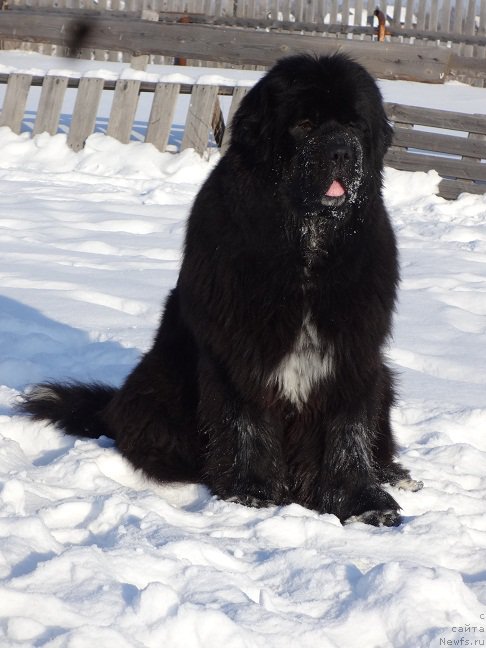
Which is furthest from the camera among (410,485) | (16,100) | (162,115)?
(16,100)

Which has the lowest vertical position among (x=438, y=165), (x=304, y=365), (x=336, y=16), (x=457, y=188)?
(x=304, y=365)

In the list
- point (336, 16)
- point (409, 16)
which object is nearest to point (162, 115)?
point (336, 16)

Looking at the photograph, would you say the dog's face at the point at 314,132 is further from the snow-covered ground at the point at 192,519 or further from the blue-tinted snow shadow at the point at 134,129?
the blue-tinted snow shadow at the point at 134,129

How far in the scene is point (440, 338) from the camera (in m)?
4.84

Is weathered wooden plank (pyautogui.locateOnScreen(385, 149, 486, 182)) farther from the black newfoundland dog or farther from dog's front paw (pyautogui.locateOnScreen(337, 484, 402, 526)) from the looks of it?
dog's front paw (pyautogui.locateOnScreen(337, 484, 402, 526))

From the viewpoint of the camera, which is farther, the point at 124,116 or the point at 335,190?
the point at 124,116

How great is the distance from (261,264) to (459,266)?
11.1 feet

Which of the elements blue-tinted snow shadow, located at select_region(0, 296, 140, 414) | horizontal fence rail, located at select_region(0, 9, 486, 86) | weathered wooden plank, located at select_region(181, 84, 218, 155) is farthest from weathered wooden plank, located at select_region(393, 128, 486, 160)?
blue-tinted snow shadow, located at select_region(0, 296, 140, 414)

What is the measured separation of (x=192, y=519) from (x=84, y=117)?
6.70m

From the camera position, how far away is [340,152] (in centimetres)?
278

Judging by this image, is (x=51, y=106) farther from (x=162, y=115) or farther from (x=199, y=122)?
(x=199, y=122)

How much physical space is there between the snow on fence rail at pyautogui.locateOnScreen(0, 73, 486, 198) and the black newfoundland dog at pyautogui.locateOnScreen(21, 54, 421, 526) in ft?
15.7

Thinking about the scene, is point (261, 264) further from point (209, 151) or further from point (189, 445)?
point (209, 151)

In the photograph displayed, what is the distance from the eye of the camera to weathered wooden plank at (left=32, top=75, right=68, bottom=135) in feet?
29.8
